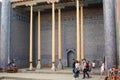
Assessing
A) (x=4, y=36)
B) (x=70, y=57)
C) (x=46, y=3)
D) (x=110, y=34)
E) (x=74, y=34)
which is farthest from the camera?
(x=70, y=57)

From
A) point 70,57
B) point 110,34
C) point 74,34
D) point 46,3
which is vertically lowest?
point 70,57

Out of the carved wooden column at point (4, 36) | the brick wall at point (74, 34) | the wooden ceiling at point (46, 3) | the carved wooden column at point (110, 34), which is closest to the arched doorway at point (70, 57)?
the brick wall at point (74, 34)

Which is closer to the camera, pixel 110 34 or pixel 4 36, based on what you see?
pixel 110 34

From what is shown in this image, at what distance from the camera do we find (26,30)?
976 inches

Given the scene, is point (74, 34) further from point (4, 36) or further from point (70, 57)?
point (4, 36)

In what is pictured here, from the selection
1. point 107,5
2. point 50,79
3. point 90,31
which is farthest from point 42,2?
point 50,79

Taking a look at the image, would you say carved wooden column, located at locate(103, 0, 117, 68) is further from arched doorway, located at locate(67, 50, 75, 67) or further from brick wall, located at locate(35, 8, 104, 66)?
arched doorway, located at locate(67, 50, 75, 67)

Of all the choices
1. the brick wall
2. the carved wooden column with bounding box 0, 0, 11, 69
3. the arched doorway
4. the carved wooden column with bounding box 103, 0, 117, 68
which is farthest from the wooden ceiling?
the arched doorway

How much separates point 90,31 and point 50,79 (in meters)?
9.11

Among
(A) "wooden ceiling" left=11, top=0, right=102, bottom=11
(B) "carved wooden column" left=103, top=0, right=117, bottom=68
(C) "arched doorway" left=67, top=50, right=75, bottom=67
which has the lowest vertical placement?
(C) "arched doorway" left=67, top=50, right=75, bottom=67

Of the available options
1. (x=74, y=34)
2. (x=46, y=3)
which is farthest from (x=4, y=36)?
(x=74, y=34)

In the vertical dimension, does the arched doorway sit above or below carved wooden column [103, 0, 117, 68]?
below

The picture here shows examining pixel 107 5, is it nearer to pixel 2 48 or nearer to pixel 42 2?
pixel 42 2

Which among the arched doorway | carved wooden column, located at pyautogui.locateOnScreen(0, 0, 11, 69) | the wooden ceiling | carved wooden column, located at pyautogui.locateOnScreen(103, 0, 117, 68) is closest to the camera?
carved wooden column, located at pyautogui.locateOnScreen(103, 0, 117, 68)
